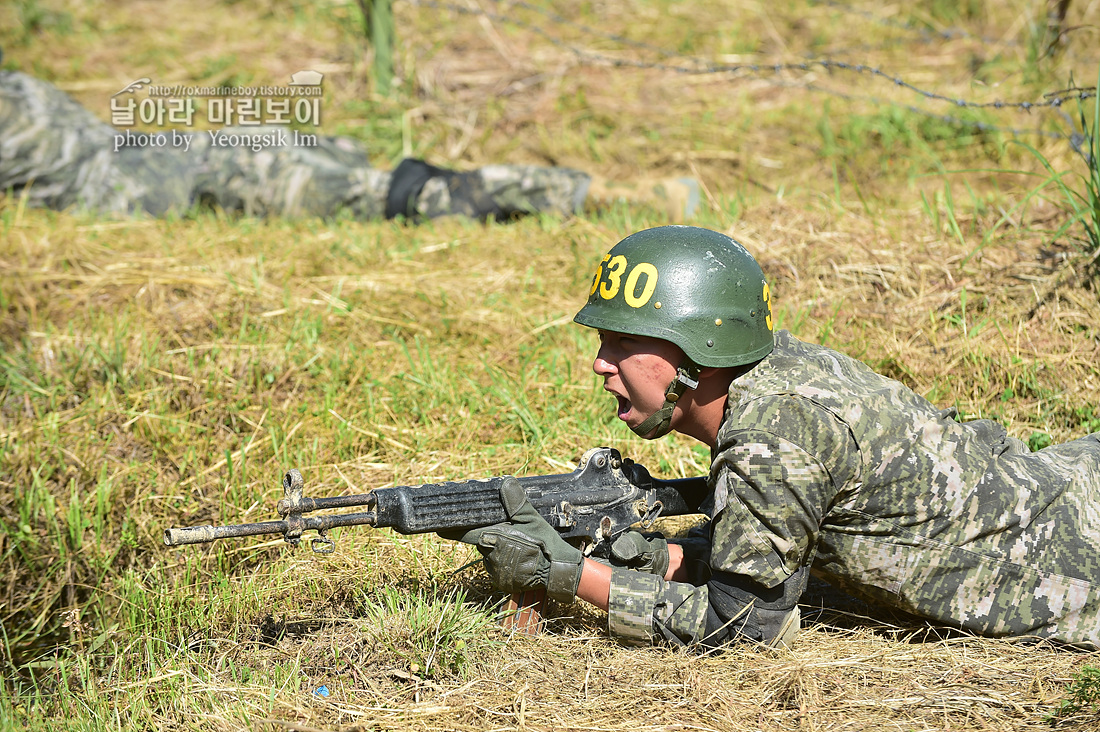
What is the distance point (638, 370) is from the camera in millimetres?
2729

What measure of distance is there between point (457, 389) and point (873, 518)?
217 cm

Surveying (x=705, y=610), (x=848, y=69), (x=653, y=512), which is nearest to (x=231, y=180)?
(x=848, y=69)

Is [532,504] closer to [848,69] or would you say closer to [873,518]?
[873,518]

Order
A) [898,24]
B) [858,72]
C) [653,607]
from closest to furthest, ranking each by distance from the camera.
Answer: [653,607] → [858,72] → [898,24]

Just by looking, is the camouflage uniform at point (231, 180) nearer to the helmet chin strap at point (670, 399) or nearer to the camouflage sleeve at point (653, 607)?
the helmet chin strap at point (670, 399)

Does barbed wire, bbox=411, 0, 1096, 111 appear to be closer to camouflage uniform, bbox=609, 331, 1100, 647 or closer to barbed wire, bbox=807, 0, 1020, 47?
barbed wire, bbox=807, 0, 1020, 47

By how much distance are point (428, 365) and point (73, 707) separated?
2.02 m

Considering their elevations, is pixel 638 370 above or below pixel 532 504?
above

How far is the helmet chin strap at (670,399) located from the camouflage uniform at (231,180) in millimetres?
3576

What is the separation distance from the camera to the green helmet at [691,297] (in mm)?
2666

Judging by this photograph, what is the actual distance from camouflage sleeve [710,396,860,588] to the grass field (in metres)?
0.38

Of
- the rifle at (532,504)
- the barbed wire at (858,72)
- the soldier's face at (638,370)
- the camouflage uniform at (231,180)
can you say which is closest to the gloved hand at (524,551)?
the rifle at (532,504)

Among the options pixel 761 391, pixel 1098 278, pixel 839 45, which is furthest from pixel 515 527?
pixel 839 45

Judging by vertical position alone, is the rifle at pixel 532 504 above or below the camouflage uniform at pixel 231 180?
below
